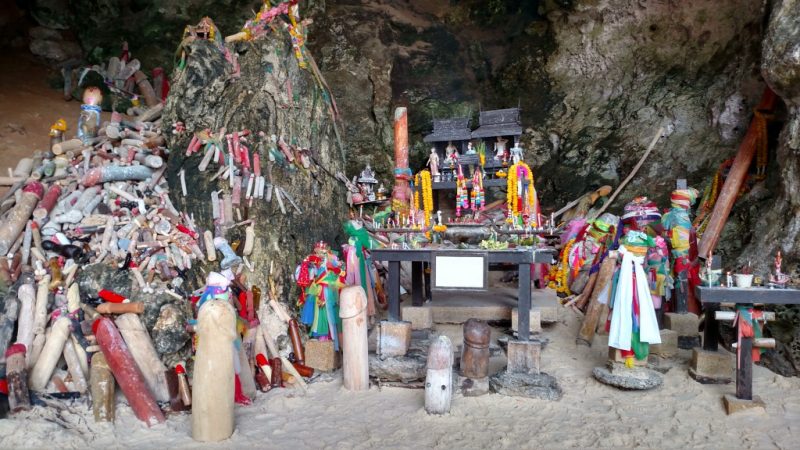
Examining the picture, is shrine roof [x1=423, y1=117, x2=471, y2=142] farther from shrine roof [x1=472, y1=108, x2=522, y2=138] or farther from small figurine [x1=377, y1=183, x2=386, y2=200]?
small figurine [x1=377, y1=183, x2=386, y2=200]

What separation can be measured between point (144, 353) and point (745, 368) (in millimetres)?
6918

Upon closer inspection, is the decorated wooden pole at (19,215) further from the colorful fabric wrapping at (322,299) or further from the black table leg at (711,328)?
the black table leg at (711,328)

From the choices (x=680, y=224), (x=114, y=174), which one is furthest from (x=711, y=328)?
(x=114, y=174)

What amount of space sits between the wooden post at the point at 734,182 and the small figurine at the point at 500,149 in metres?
4.53

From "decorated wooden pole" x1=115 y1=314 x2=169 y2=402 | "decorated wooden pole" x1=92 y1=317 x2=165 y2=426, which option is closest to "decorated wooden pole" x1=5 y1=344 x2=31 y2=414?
"decorated wooden pole" x1=92 y1=317 x2=165 y2=426

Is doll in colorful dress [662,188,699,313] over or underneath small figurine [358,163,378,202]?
underneath

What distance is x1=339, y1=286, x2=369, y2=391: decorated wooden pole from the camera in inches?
247

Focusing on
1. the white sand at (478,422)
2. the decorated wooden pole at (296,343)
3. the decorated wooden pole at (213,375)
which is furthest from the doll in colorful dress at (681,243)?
the decorated wooden pole at (213,375)

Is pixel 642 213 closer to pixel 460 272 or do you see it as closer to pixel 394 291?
pixel 460 272

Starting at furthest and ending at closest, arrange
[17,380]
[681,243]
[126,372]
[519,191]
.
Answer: [519,191] < [681,243] < [126,372] < [17,380]

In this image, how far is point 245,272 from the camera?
7.50m

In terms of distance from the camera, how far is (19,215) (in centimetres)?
721

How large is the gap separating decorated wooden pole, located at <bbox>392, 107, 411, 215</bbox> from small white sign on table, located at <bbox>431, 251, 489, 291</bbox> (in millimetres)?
5716

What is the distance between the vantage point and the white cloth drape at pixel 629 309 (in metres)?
6.08
